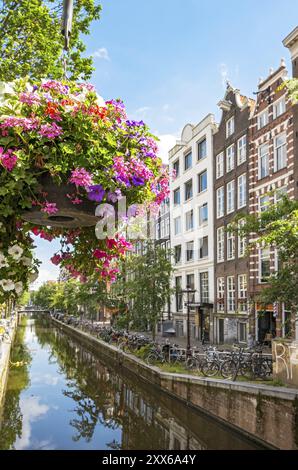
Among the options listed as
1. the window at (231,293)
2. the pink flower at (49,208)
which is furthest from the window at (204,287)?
the pink flower at (49,208)

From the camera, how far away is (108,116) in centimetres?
297

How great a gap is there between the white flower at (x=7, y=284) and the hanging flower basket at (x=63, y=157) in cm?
3

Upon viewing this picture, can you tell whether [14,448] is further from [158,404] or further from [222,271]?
[222,271]

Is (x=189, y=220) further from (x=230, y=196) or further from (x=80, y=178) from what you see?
(x=80, y=178)

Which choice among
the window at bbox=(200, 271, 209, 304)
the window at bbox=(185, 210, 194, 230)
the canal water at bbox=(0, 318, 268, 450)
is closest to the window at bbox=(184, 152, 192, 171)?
the window at bbox=(185, 210, 194, 230)

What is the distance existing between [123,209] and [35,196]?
0.59 meters

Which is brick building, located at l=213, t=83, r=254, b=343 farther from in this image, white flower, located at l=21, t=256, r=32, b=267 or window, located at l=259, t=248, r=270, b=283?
white flower, located at l=21, t=256, r=32, b=267

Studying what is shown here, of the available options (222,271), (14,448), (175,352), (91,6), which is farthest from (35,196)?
(222,271)

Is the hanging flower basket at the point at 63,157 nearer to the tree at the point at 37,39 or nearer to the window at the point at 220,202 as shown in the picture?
the tree at the point at 37,39

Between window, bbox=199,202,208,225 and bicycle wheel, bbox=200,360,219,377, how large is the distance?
18.2m

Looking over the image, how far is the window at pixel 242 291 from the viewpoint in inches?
1054

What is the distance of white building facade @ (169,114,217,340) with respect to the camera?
106ft

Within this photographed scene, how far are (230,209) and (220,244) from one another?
2.86 meters

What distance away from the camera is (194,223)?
115ft
